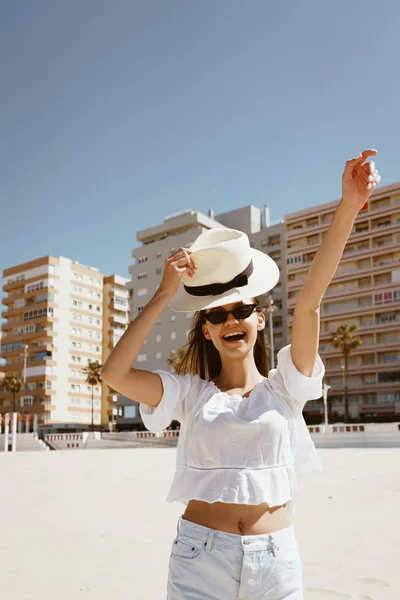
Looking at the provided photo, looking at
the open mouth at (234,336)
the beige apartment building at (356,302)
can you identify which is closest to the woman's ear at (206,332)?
the open mouth at (234,336)

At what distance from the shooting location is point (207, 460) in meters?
2.51

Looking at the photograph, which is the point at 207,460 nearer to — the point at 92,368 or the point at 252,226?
the point at 92,368

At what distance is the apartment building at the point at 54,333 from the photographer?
9919 centimetres

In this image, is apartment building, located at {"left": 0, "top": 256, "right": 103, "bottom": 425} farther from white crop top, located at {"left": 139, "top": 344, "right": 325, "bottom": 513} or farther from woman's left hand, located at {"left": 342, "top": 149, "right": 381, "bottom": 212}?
woman's left hand, located at {"left": 342, "top": 149, "right": 381, "bottom": 212}

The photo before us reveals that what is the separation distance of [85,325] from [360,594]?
103 m

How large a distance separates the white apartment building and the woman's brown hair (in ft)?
284

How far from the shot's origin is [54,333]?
101 m

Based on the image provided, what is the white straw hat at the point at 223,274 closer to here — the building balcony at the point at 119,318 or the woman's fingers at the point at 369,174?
the woman's fingers at the point at 369,174

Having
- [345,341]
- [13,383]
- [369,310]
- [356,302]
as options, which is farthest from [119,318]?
[345,341]

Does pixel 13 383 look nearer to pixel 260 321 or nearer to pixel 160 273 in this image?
pixel 160 273

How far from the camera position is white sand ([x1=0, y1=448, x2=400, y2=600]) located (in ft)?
20.6

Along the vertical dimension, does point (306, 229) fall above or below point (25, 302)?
above

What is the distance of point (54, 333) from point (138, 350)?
332 feet

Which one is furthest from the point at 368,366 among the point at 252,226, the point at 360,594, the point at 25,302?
the point at 360,594
